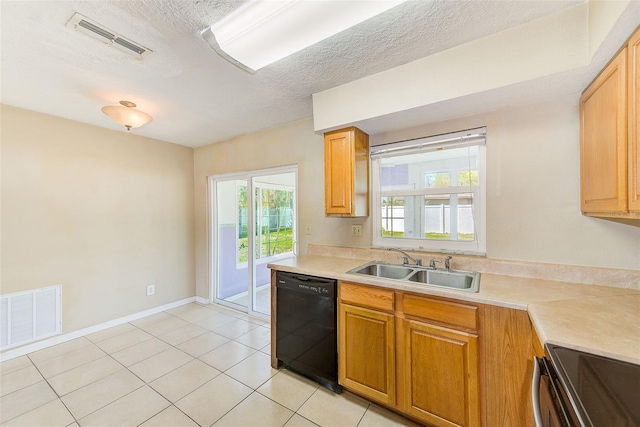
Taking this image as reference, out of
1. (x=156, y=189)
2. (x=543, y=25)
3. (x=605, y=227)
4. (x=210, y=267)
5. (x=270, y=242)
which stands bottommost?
(x=210, y=267)

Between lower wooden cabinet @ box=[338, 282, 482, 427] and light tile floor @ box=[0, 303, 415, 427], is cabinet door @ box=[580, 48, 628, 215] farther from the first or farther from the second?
light tile floor @ box=[0, 303, 415, 427]

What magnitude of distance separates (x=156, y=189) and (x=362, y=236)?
2939 millimetres

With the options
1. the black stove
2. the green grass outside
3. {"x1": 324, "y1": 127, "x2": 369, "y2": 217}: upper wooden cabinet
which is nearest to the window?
{"x1": 324, "y1": 127, "x2": 369, "y2": 217}: upper wooden cabinet

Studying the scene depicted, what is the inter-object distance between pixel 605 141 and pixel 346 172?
5.04 feet

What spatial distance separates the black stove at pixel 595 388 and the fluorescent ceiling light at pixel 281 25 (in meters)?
1.62

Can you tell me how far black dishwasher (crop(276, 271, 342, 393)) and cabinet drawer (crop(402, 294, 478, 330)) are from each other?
22.1 inches

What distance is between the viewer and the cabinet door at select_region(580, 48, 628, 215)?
45.9 inches

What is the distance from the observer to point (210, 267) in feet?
12.6

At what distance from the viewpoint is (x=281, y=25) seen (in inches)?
53.5

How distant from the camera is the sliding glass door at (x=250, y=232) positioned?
11.2 ft

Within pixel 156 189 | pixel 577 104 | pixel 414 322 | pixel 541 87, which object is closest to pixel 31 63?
pixel 156 189

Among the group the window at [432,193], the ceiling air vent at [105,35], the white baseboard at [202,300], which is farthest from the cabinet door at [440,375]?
the white baseboard at [202,300]

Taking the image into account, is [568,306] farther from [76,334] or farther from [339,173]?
[76,334]

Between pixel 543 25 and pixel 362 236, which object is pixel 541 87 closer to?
pixel 543 25
